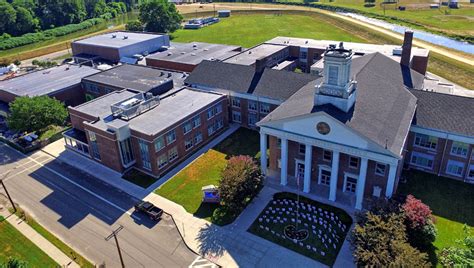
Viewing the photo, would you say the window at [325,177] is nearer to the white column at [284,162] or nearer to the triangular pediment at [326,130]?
the white column at [284,162]

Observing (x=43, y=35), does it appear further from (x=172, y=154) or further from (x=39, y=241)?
(x=39, y=241)

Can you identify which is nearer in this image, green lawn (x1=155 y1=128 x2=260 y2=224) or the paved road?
the paved road

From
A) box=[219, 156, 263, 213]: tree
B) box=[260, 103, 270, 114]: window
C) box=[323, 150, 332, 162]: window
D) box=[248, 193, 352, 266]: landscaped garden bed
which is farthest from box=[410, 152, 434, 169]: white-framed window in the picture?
box=[260, 103, 270, 114]: window

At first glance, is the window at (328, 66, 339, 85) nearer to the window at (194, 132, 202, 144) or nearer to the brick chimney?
the window at (194, 132, 202, 144)

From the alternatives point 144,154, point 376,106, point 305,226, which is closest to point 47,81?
point 144,154

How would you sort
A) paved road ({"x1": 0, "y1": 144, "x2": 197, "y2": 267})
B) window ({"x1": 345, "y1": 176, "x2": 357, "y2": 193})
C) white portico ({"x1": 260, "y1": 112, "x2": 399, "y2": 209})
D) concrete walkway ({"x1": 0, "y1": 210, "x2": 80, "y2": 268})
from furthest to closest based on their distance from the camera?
window ({"x1": 345, "y1": 176, "x2": 357, "y2": 193})
white portico ({"x1": 260, "y1": 112, "x2": 399, "y2": 209})
paved road ({"x1": 0, "y1": 144, "x2": 197, "y2": 267})
concrete walkway ({"x1": 0, "y1": 210, "x2": 80, "y2": 268})

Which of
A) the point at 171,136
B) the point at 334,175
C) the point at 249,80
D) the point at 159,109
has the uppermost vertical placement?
the point at 249,80

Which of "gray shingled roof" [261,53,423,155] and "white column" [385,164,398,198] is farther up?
"gray shingled roof" [261,53,423,155]
